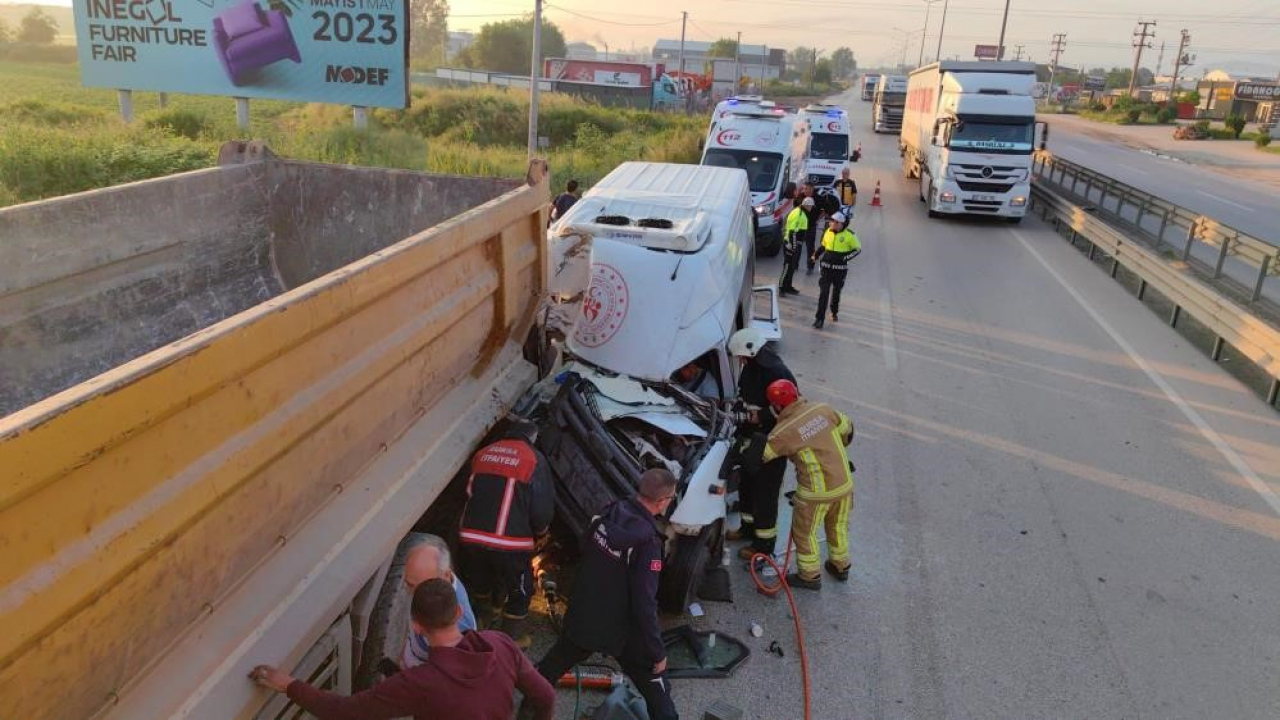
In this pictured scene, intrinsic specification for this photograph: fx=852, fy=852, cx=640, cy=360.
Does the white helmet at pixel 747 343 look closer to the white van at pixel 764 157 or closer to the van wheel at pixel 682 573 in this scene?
the van wheel at pixel 682 573

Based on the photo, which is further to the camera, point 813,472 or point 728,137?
point 728,137

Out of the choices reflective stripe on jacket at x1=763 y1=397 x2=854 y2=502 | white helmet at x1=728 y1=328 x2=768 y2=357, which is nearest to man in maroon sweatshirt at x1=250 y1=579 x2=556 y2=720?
reflective stripe on jacket at x1=763 y1=397 x2=854 y2=502

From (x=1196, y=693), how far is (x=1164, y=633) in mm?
520

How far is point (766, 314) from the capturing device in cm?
987

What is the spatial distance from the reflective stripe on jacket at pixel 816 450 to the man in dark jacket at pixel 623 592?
149cm

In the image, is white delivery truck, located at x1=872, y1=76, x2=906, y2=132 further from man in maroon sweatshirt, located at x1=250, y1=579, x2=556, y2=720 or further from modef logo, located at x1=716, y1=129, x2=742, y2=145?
man in maroon sweatshirt, located at x1=250, y1=579, x2=556, y2=720

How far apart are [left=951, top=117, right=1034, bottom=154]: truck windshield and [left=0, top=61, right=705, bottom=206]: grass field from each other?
7.81 m

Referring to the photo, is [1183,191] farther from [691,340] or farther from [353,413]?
[353,413]

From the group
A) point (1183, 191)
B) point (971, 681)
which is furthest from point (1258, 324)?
point (1183, 191)

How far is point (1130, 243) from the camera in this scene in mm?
13305

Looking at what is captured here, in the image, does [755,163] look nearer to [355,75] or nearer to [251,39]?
[355,75]

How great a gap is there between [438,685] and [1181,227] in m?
14.4

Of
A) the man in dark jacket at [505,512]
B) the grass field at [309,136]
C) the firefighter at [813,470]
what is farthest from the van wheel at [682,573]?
the grass field at [309,136]

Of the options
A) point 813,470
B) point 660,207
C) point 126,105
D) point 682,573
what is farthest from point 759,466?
point 126,105
